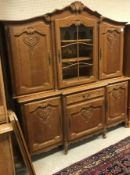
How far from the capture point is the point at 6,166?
5.30 ft

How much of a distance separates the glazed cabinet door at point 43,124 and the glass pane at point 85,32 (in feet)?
2.78

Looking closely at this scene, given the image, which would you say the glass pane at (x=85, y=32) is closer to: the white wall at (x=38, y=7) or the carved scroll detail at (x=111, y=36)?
the carved scroll detail at (x=111, y=36)

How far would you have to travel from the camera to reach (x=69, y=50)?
2.34 m

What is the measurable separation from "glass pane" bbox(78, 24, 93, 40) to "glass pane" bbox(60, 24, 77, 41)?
8 cm

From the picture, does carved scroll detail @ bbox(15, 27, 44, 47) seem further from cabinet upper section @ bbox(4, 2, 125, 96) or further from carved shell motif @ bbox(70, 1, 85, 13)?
carved shell motif @ bbox(70, 1, 85, 13)

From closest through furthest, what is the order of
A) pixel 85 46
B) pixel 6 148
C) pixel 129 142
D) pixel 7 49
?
pixel 6 148, pixel 7 49, pixel 85 46, pixel 129 142

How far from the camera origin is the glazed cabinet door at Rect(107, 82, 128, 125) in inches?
106

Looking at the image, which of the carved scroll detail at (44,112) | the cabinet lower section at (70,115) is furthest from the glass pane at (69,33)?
the carved scroll detail at (44,112)

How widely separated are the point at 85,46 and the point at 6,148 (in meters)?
1.54

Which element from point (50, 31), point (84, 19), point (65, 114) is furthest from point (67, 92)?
point (84, 19)

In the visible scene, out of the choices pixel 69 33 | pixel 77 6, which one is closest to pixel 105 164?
pixel 69 33

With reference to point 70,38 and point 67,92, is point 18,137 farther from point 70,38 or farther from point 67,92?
point 70,38

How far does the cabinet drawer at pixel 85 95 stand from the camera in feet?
7.65

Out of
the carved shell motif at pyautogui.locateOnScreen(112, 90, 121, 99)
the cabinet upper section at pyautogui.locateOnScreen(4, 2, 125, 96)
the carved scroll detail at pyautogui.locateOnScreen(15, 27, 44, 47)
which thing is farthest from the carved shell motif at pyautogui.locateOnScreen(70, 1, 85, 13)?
the carved shell motif at pyautogui.locateOnScreen(112, 90, 121, 99)
